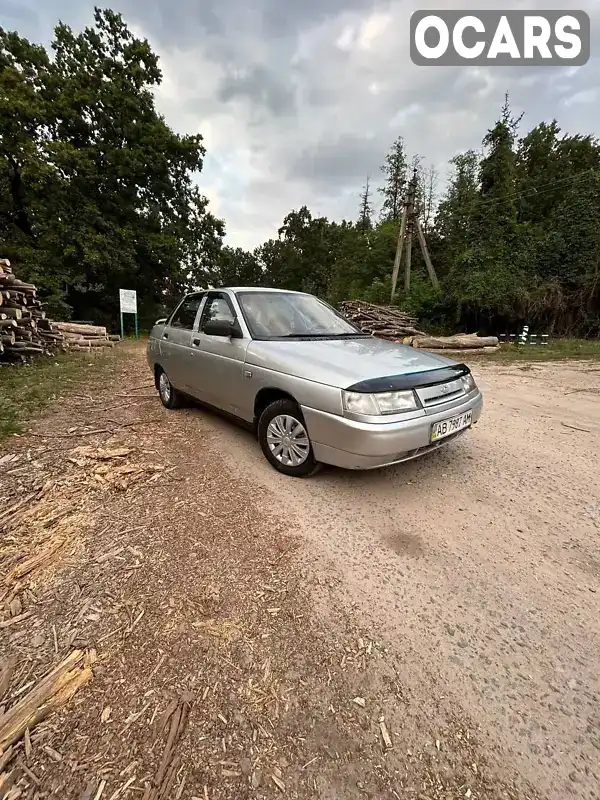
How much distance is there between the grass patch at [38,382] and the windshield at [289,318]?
297 cm

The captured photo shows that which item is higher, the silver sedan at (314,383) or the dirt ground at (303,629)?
the silver sedan at (314,383)

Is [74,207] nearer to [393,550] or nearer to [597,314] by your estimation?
[393,550]

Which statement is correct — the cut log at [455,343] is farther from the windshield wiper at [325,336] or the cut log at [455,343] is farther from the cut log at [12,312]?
the cut log at [12,312]

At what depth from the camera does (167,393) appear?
5.31 meters

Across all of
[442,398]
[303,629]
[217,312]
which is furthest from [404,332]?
[303,629]

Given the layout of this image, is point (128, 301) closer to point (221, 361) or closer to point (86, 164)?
point (86, 164)

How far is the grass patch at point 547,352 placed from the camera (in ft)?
36.1

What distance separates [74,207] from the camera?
61.7ft

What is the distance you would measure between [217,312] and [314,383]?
1899 mm

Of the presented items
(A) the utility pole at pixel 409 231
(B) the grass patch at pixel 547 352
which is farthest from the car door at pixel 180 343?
(A) the utility pole at pixel 409 231

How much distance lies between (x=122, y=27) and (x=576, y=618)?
2816 centimetres

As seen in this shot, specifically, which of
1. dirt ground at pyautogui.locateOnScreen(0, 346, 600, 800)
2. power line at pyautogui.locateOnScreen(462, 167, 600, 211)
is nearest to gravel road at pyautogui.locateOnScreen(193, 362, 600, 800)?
dirt ground at pyautogui.locateOnScreen(0, 346, 600, 800)

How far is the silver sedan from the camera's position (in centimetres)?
271

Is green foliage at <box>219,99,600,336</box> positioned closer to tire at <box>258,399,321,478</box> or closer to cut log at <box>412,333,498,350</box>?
cut log at <box>412,333,498,350</box>
